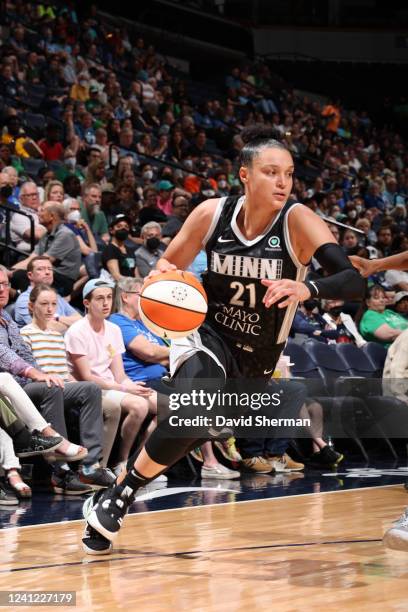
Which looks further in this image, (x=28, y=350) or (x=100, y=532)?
(x=28, y=350)

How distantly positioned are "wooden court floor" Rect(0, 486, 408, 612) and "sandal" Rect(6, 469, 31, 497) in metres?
0.87

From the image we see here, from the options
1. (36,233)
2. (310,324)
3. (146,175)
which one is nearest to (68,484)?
(36,233)

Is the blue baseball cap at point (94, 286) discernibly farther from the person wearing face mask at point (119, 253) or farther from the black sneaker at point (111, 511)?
the black sneaker at point (111, 511)

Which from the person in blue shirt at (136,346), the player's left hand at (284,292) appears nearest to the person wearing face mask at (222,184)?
the person in blue shirt at (136,346)

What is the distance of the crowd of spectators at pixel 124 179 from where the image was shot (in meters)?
7.48

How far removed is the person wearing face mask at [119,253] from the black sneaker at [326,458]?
253cm

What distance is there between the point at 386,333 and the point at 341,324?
532mm

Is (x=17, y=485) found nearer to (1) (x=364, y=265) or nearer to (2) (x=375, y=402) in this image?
(1) (x=364, y=265)

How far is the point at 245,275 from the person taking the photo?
4383 mm

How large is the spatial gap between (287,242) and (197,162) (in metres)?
11.7

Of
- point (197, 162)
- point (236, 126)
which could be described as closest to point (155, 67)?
point (236, 126)

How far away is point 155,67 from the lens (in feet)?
63.8

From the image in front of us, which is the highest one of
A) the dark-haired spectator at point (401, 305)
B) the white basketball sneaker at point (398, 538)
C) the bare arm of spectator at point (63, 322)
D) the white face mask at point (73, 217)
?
the white face mask at point (73, 217)

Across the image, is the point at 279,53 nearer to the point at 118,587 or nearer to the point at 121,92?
the point at 121,92
